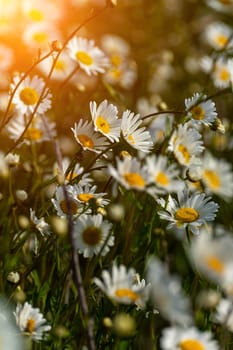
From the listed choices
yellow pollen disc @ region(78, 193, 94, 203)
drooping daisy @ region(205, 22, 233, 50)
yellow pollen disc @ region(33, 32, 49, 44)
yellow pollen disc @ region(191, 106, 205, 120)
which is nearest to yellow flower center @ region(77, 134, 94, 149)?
yellow pollen disc @ region(78, 193, 94, 203)

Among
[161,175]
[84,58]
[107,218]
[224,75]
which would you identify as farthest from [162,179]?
[224,75]

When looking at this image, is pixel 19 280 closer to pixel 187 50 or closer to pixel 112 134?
pixel 112 134

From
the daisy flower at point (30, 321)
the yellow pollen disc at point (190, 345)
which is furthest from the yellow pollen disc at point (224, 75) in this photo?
the yellow pollen disc at point (190, 345)

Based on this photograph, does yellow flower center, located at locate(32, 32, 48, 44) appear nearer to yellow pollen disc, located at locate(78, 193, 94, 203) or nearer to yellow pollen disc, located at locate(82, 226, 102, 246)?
yellow pollen disc, located at locate(78, 193, 94, 203)

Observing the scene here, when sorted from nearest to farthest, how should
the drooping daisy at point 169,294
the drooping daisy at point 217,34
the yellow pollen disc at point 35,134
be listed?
the drooping daisy at point 169,294 → the yellow pollen disc at point 35,134 → the drooping daisy at point 217,34

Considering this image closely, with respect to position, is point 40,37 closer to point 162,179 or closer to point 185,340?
point 162,179

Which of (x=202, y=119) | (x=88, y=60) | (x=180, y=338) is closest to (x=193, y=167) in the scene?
(x=202, y=119)

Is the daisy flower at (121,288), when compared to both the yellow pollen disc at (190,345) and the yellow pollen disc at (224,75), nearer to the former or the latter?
the yellow pollen disc at (190,345)
